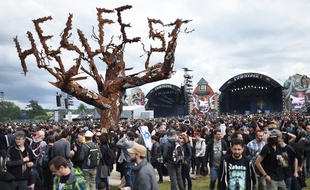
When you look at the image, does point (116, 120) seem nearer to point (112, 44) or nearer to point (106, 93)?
point (106, 93)

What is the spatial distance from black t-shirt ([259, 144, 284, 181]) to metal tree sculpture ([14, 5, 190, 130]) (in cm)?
736

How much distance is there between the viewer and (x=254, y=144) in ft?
21.5

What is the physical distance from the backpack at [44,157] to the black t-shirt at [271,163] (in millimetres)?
4116

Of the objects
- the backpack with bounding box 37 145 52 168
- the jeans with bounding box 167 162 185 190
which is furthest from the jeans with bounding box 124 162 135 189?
the backpack with bounding box 37 145 52 168

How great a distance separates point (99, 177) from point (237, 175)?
3.80 meters

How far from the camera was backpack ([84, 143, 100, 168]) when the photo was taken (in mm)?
6309

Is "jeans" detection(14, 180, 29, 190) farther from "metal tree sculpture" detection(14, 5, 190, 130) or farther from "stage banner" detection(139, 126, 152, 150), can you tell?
"metal tree sculpture" detection(14, 5, 190, 130)

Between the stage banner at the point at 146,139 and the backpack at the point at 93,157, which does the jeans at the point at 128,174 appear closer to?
the backpack at the point at 93,157

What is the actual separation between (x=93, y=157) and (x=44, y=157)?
3.26ft

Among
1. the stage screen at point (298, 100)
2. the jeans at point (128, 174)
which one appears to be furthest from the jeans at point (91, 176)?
the stage screen at point (298, 100)

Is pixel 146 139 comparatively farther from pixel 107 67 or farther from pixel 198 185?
pixel 107 67

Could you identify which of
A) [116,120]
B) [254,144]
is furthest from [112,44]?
[254,144]

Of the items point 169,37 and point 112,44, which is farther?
point 112,44

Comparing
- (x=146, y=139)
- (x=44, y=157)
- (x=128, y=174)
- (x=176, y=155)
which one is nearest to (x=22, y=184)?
(x=44, y=157)
